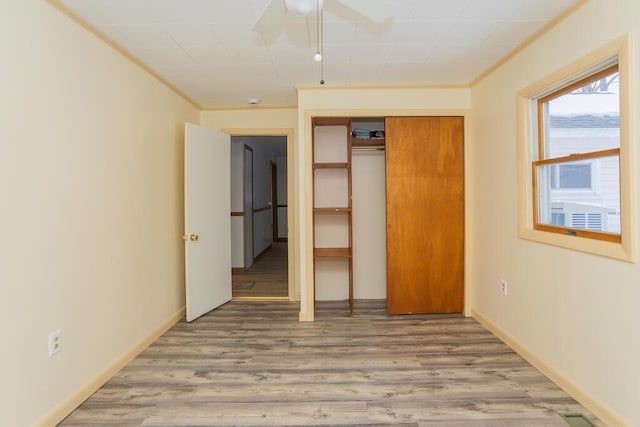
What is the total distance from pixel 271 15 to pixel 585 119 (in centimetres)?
191

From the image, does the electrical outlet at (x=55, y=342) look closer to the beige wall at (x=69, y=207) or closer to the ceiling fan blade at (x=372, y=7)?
the beige wall at (x=69, y=207)

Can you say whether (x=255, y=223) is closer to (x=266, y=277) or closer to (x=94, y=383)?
(x=266, y=277)

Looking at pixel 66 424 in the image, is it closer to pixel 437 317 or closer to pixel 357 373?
pixel 357 373

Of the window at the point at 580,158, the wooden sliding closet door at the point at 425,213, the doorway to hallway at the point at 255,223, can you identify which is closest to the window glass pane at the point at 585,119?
the window at the point at 580,158

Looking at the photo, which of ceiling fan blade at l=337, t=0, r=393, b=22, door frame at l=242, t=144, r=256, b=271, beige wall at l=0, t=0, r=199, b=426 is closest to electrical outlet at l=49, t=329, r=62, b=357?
beige wall at l=0, t=0, r=199, b=426

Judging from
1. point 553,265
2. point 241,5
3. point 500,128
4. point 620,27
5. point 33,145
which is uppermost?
point 241,5

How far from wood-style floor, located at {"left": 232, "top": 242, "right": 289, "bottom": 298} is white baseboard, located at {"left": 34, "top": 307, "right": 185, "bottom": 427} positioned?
138cm

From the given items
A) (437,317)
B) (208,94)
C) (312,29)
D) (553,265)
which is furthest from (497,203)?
(208,94)

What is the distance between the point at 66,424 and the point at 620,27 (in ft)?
11.5

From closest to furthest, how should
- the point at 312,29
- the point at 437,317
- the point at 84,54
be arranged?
the point at 84,54 < the point at 312,29 < the point at 437,317

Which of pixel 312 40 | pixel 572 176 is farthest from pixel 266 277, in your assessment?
pixel 572 176

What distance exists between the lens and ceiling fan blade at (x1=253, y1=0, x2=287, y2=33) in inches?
61.6

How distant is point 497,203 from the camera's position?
299 cm

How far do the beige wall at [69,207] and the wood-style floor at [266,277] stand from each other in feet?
4.91
